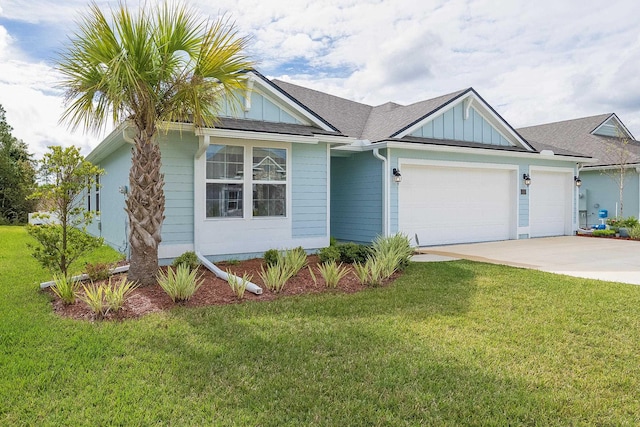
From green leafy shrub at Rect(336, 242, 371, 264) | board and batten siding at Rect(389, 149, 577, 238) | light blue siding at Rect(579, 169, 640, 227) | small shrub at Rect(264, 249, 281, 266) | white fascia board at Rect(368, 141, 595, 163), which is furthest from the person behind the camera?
light blue siding at Rect(579, 169, 640, 227)

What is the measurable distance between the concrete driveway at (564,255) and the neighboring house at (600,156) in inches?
163

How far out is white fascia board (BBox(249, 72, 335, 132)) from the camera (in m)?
10.0

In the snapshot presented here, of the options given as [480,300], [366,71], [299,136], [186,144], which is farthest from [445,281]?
[366,71]

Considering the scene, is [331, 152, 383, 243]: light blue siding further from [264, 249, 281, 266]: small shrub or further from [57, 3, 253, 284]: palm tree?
[57, 3, 253, 284]: palm tree

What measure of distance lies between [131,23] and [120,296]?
3792 mm

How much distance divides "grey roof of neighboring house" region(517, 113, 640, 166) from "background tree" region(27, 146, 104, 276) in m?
16.1

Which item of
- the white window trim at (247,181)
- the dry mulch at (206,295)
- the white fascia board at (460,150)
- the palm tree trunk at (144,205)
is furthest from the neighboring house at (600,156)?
the palm tree trunk at (144,205)

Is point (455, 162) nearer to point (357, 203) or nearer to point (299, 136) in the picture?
point (357, 203)

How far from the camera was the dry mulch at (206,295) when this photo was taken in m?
5.65

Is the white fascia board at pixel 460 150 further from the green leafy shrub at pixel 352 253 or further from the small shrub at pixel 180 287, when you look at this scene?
the small shrub at pixel 180 287

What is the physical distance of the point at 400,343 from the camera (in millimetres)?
4504

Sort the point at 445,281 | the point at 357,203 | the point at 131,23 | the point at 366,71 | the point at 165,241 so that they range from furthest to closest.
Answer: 1. the point at 366,71
2. the point at 357,203
3. the point at 165,241
4. the point at 445,281
5. the point at 131,23

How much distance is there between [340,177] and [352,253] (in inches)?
188

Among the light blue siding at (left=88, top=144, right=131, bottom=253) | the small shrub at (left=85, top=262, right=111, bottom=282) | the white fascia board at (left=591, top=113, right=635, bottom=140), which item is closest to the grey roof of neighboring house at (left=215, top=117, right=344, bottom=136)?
the light blue siding at (left=88, top=144, right=131, bottom=253)
